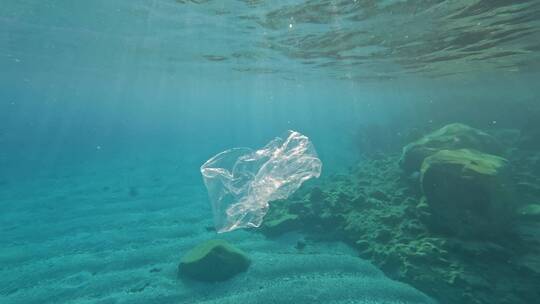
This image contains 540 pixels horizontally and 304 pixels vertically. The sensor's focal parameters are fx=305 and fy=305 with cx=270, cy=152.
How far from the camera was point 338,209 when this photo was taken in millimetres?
9914

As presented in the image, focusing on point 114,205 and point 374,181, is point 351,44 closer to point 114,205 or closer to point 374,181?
point 374,181

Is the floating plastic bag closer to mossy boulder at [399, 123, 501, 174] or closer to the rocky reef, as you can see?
the rocky reef

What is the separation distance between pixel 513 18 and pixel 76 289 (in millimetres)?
16775

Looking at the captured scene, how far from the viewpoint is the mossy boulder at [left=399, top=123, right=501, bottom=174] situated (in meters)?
11.2

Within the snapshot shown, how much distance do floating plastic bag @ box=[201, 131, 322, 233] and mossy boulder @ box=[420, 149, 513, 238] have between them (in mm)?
3096

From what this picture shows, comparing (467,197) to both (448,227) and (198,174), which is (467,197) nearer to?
(448,227)

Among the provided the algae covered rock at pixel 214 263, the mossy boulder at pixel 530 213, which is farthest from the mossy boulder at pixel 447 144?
the algae covered rock at pixel 214 263

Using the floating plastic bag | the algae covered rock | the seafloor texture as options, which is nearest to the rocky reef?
the seafloor texture

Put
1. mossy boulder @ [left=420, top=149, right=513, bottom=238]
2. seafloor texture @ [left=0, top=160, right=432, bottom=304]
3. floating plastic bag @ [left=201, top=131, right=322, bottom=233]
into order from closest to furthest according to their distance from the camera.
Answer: floating plastic bag @ [left=201, top=131, right=322, bottom=233], seafloor texture @ [left=0, top=160, right=432, bottom=304], mossy boulder @ [left=420, top=149, right=513, bottom=238]

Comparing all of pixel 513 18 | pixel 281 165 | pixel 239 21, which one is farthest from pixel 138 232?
pixel 513 18

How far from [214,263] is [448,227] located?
5.67m

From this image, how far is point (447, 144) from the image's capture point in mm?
11375

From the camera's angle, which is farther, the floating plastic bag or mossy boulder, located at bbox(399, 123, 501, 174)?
mossy boulder, located at bbox(399, 123, 501, 174)

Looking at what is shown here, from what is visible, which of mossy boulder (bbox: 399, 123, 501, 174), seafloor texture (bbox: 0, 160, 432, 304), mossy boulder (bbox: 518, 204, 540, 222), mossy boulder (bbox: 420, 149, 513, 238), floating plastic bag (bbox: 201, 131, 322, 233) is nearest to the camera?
floating plastic bag (bbox: 201, 131, 322, 233)
